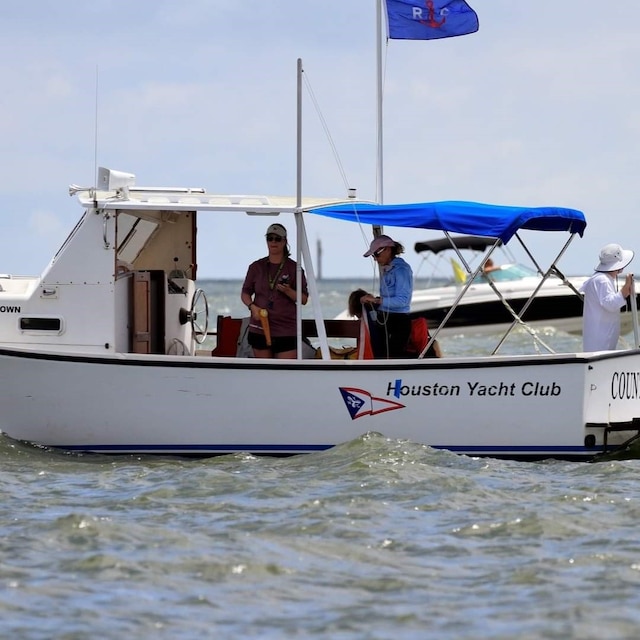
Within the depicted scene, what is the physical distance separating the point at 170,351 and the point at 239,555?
14.3ft

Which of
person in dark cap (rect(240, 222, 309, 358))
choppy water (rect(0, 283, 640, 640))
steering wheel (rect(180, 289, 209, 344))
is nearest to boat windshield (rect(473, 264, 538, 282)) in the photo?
steering wheel (rect(180, 289, 209, 344))

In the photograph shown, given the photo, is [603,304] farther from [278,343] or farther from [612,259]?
[278,343]

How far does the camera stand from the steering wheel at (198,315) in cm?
1138

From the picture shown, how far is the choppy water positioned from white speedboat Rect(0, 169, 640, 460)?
0.20m

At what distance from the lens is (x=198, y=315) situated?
11500 mm

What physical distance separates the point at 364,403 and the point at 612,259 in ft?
8.33

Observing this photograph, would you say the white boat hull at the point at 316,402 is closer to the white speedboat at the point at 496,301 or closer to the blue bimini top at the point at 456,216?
the blue bimini top at the point at 456,216

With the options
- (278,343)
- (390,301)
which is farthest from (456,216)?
(278,343)

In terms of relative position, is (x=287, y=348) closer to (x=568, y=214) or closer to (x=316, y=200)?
(x=316, y=200)

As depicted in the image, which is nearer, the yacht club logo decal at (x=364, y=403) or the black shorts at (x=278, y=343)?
the yacht club logo decal at (x=364, y=403)

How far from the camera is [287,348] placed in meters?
10.4

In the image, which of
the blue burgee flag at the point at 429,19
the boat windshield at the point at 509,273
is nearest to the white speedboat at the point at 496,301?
the boat windshield at the point at 509,273

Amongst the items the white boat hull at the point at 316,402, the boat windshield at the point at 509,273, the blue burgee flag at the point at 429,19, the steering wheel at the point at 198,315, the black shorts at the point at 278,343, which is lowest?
the white boat hull at the point at 316,402

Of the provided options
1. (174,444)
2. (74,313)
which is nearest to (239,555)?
(174,444)
